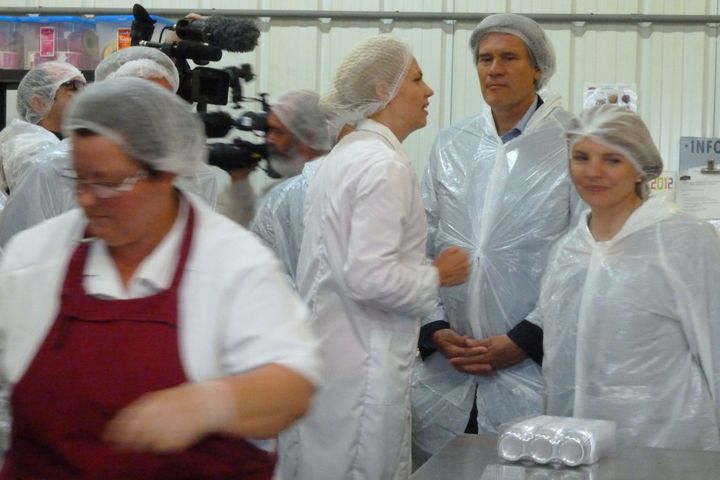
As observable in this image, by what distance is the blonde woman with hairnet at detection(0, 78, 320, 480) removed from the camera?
1.31m

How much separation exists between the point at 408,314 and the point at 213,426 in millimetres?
1180

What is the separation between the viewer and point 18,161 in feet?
11.2

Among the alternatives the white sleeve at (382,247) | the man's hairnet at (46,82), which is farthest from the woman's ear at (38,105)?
the white sleeve at (382,247)

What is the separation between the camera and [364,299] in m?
2.32

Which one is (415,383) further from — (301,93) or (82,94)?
→ (82,94)

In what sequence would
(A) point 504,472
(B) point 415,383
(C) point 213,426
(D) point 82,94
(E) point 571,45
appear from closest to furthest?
1. (C) point 213,426
2. (D) point 82,94
3. (A) point 504,472
4. (B) point 415,383
5. (E) point 571,45

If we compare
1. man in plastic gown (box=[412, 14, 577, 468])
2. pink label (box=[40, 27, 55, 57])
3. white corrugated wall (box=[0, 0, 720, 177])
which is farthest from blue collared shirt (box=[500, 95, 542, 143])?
pink label (box=[40, 27, 55, 57])

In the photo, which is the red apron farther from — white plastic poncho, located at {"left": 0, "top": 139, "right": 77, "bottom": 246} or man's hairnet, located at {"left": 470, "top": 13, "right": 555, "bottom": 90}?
man's hairnet, located at {"left": 470, "top": 13, "right": 555, "bottom": 90}

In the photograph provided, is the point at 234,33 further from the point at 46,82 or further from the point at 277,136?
the point at 46,82

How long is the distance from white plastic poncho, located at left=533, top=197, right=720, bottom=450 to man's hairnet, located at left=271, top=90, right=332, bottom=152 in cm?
118

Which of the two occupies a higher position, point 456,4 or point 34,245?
point 456,4

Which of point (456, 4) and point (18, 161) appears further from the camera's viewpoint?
point (456, 4)

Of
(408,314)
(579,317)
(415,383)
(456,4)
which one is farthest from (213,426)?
(456,4)

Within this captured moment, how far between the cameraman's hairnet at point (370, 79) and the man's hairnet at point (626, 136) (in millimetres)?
423
